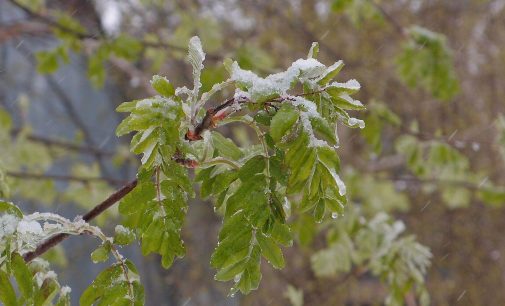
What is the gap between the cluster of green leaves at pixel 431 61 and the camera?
3.65 meters

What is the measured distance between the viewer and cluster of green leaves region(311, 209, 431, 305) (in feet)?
8.52

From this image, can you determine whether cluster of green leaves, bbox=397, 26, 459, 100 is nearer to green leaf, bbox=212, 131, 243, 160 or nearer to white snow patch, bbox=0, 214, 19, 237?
green leaf, bbox=212, 131, 243, 160

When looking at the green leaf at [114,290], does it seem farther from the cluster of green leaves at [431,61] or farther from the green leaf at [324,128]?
the cluster of green leaves at [431,61]

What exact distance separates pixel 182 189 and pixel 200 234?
679 centimetres

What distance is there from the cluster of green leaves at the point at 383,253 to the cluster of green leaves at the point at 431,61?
1.04 meters

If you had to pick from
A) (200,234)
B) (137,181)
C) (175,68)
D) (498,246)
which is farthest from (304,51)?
(137,181)

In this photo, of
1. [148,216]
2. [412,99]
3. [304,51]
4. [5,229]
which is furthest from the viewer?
[412,99]

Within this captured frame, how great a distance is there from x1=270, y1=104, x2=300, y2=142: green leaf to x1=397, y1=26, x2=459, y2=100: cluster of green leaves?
279 centimetres

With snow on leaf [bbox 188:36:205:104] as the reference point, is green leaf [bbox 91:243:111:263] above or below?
below

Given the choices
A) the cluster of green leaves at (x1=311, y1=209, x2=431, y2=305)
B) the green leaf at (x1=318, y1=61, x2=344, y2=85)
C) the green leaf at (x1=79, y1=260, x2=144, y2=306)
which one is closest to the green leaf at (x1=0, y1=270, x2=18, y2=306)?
the green leaf at (x1=79, y1=260, x2=144, y2=306)

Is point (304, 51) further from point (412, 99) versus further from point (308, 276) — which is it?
point (308, 276)

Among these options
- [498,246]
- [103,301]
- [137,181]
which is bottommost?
[498,246]

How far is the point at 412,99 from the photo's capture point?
8.91 meters

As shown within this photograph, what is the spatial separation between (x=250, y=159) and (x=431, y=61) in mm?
2737
